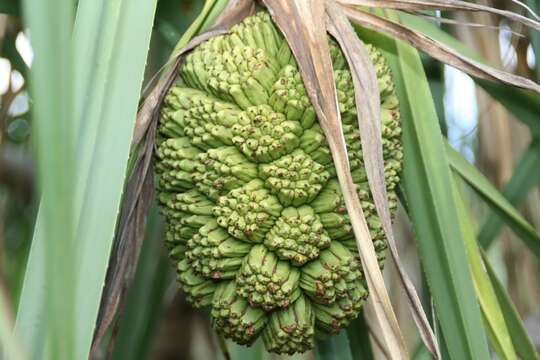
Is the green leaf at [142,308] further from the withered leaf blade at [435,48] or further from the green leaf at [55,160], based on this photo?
the green leaf at [55,160]

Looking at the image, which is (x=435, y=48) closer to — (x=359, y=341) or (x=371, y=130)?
(x=371, y=130)

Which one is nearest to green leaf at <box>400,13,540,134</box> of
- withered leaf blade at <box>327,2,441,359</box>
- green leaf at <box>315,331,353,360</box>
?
withered leaf blade at <box>327,2,441,359</box>

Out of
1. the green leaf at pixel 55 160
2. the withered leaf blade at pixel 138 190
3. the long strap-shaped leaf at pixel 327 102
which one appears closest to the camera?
the green leaf at pixel 55 160

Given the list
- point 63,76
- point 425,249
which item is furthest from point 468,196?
point 63,76

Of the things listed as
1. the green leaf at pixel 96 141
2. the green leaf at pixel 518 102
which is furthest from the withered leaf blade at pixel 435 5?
the green leaf at pixel 96 141

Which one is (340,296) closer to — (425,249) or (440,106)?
(425,249)

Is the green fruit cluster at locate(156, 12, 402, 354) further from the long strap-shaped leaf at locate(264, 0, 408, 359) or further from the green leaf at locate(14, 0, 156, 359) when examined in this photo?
the green leaf at locate(14, 0, 156, 359)
